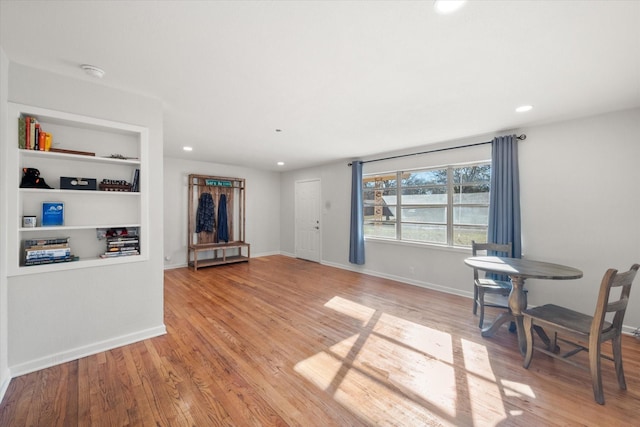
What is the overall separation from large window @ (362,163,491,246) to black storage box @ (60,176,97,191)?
165 inches

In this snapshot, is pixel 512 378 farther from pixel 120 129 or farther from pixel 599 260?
pixel 120 129

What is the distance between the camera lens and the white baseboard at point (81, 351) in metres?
1.95

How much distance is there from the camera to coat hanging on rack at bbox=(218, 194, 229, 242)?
5988 mm

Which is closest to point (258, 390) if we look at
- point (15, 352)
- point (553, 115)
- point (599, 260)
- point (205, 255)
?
point (15, 352)

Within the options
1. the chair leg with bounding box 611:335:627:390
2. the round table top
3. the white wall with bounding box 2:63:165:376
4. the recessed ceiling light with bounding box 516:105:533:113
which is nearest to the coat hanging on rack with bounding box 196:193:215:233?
the white wall with bounding box 2:63:165:376

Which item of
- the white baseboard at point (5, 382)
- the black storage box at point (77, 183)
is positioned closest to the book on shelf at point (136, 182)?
the black storage box at point (77, 183)

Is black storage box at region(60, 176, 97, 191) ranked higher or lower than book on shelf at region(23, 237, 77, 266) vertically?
higher

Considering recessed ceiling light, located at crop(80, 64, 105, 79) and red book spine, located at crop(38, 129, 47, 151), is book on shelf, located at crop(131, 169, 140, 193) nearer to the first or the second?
red book spine, located at crop(38, 129, 47, 151)

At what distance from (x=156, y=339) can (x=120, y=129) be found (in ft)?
6.67

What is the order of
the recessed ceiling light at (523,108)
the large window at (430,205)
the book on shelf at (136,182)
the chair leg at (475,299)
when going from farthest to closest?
1. the large window at (430,205)
2. the chair leg at (475,299)
3. the recessed ceiling light at (523,108)
4. the book on shelf at (136,182)

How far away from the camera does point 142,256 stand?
8.04 ft

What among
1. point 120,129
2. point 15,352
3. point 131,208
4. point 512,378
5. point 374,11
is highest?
point 374,11

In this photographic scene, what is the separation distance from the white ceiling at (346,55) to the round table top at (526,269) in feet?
5.30

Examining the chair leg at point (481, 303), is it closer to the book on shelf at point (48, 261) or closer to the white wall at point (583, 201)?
the white wall at point (583, 201)
